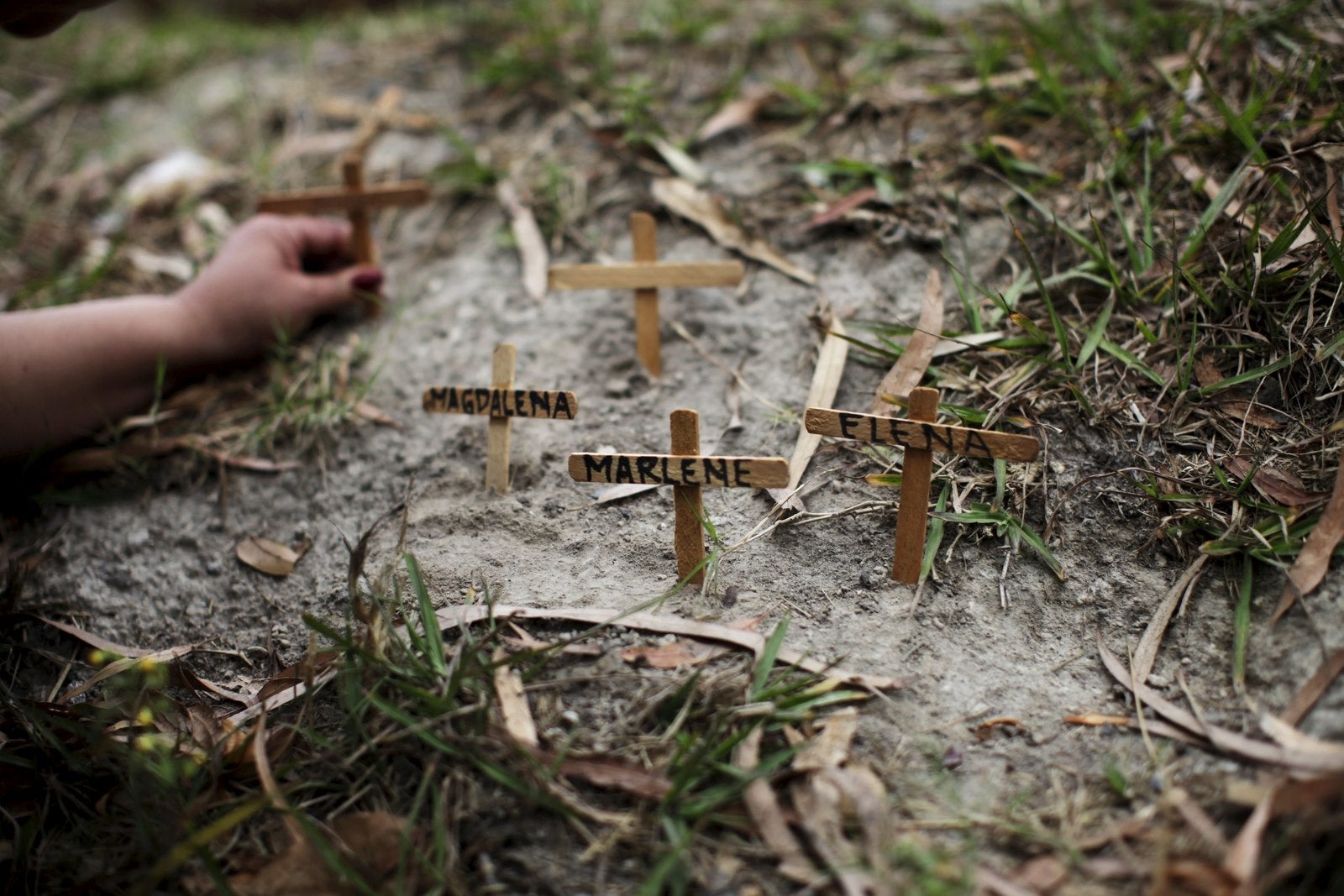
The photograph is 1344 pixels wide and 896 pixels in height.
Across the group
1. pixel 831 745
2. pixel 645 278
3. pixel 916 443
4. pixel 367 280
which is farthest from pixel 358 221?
pixel 831 745

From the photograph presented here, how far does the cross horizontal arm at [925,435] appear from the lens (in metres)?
1.53

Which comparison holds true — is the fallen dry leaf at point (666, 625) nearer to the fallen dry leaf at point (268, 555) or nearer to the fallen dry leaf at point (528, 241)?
the fallen dry leaf at point (268, 555)

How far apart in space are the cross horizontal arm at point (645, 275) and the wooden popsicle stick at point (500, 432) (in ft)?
1.01

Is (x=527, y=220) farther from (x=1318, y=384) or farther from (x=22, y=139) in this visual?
(x=22, y=139)

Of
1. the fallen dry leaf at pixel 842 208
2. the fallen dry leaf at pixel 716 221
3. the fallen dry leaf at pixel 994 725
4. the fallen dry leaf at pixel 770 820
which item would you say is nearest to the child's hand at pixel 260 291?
the fallen dry leaf at pixel 716 221

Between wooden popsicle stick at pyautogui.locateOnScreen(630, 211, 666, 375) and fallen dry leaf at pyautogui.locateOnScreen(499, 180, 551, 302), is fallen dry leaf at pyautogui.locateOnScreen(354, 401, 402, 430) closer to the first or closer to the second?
fallen dry leaf at pyautogui.locateOnScreen(499, 180, 551, 302)

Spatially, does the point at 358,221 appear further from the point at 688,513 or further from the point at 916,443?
the point at 916,443

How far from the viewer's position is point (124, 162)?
10.5 feet

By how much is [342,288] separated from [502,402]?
0.83 m

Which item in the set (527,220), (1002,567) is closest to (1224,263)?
(1002,567)

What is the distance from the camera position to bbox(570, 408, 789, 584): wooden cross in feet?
5.21

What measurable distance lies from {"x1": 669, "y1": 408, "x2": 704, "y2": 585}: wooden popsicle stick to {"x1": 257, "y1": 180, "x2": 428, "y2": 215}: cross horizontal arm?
1255 millimetres

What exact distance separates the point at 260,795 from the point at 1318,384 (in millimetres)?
2018

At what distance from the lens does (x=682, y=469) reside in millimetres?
1609
